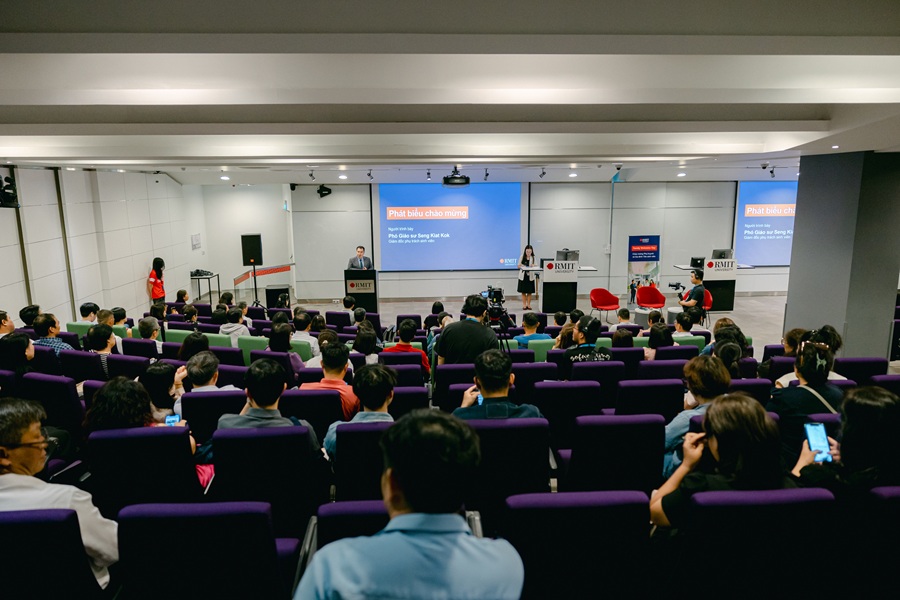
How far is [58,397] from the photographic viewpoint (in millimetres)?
4250

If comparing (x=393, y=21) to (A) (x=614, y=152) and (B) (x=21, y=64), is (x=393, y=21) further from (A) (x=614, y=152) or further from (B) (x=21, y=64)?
(A) (x=614, y=152)

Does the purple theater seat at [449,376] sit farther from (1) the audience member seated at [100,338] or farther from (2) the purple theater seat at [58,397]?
(1) the audience member seated at [100,338]

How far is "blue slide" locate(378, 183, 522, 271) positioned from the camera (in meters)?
15.0

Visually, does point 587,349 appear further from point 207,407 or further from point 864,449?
point 207,407

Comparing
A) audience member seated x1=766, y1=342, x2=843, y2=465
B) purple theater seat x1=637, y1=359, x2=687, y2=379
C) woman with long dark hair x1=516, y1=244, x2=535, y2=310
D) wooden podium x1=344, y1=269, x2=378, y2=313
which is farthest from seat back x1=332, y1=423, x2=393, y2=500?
woman with long dark hair x1=516, y1=244, x2=535, y2=310

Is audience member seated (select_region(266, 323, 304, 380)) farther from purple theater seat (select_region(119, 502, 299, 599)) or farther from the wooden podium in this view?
the wooden podium

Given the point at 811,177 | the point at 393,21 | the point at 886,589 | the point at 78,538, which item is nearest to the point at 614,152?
the point at 811,177

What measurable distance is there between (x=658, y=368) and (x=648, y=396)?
3.73 ft

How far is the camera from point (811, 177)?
9.00m

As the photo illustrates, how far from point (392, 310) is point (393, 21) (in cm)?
1132

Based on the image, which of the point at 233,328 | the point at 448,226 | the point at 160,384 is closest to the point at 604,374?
the point at 160,384

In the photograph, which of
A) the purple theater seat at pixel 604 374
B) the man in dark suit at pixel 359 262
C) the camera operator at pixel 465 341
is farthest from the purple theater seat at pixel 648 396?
the man in dark suit at pixel 359 262

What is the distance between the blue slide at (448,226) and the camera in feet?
49.3

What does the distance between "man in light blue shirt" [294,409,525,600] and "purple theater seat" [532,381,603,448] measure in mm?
2813
